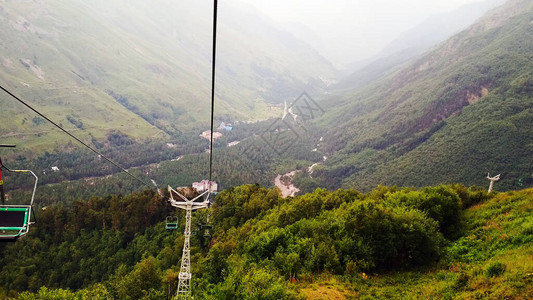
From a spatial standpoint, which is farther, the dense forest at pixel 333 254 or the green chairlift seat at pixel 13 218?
the dense forest at pixel 333 254

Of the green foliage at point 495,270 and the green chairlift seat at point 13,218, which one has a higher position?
the green chairlift seat at point 13,218

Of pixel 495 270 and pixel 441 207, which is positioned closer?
pixel 495 270

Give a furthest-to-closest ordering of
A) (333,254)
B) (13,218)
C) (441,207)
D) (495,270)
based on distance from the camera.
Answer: (441,207)
(333,254)
(495,270)
(13,218)

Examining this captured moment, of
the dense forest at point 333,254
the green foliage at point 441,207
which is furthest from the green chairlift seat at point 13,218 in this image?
the green foliage at point 441,207

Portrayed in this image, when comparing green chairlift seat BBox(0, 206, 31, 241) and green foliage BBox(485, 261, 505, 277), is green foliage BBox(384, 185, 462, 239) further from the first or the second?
green chairlift seat BBox(0, 206, 31, 241)

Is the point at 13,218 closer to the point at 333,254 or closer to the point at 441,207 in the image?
the point at 333,254

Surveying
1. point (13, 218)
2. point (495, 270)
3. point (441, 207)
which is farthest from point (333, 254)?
point (13, 218)

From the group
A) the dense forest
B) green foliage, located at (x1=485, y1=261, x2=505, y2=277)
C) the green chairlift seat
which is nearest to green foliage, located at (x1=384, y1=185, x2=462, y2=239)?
the dense forest

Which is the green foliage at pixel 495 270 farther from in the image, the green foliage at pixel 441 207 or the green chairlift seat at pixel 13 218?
the green chairlift seat at pixel 13 218
